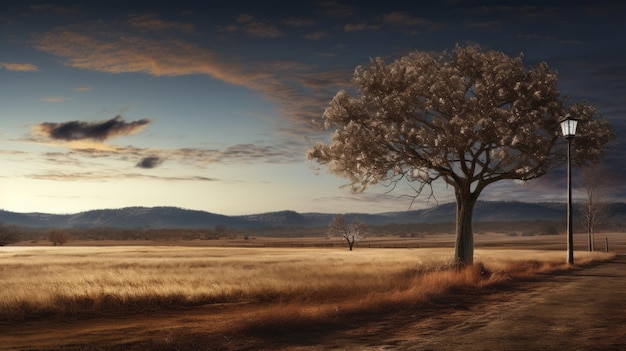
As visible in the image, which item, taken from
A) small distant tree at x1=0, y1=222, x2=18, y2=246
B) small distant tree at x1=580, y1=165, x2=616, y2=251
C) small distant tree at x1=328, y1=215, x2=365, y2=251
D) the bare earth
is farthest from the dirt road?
small distant tree at x1=0, y1=222, x2=18, y2=246

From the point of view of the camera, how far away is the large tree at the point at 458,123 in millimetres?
26344

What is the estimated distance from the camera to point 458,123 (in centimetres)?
2536

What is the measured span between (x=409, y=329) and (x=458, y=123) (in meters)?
14.9

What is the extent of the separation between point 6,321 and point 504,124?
69.7 feet

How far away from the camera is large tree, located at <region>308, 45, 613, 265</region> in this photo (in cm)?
2634

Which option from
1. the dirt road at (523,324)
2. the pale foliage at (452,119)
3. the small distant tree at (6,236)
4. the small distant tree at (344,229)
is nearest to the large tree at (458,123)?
the pale foliage at (452,119)

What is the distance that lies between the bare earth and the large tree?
9.29 meters

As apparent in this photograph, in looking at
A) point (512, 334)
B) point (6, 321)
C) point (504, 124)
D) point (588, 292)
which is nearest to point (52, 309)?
point (6, 321)

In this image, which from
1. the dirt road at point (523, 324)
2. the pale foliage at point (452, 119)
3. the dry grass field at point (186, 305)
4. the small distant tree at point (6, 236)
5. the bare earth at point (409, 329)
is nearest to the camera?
the dirt road at point (523, 324)

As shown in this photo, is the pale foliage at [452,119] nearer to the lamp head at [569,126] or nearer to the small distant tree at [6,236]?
the lamp head at [569,126]

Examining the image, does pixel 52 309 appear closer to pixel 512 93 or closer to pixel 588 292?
pixel 588 292

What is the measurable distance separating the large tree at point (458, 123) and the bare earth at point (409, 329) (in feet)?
30.5

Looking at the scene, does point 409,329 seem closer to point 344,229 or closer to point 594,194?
point 594,194

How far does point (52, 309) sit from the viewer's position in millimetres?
19578
